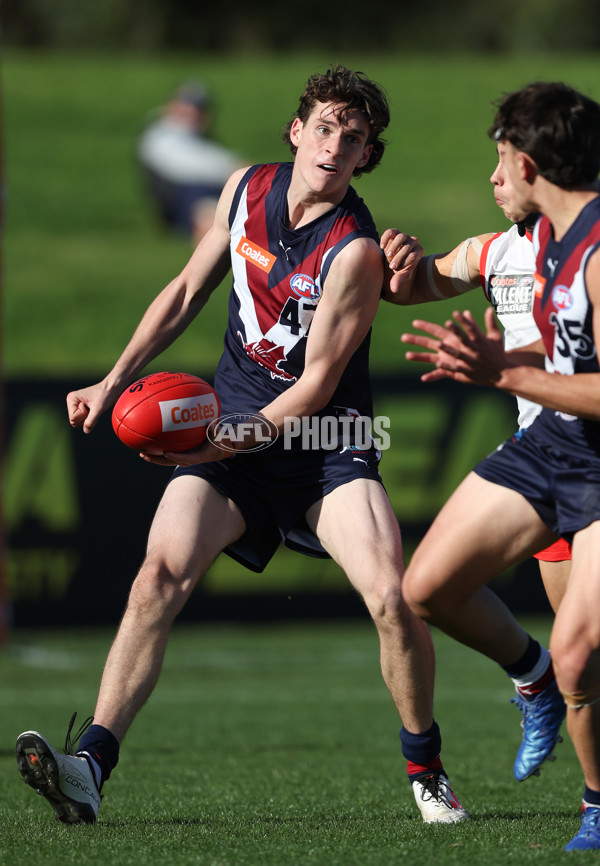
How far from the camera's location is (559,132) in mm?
3992

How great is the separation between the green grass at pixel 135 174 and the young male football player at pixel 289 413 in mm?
11641

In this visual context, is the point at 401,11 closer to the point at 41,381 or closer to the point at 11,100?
the point at 11,100

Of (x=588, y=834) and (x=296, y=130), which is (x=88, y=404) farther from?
(x=588, y=834)

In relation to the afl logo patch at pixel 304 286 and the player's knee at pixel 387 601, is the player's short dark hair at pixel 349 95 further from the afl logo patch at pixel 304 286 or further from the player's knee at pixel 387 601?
the player's knee at pixel 387 601

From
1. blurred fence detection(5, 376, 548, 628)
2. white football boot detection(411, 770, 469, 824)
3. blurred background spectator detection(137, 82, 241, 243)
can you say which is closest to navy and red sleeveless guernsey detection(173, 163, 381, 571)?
white football boot detection(411, 770, 469, 824)

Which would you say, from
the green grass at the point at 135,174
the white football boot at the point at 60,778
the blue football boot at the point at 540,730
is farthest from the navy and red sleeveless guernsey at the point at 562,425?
the green grass at the point at 135,174

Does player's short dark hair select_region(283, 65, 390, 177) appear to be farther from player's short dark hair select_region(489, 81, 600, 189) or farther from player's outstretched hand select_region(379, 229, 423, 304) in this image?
player's short dark hair select_region(489, 81, 600, 189)

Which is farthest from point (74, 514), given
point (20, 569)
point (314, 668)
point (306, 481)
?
point (306, 481)

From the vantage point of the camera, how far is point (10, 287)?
20.6m

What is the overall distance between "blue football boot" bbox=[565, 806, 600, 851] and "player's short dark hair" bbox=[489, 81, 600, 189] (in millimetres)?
2074

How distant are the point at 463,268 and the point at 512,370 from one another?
4.21ft

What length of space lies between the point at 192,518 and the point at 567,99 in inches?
82.3

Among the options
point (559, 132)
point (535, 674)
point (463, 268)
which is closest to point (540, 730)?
point (535, 674)

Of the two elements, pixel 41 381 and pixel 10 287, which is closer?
pixel 41 381
